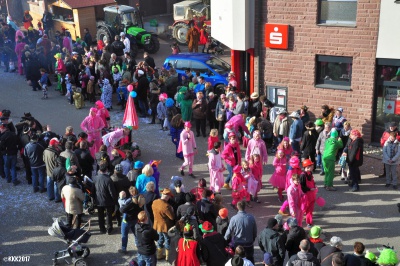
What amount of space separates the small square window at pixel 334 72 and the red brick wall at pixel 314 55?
0.60ft

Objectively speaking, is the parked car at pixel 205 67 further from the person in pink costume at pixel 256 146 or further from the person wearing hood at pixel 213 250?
the person wearing hood at pixel 213 250

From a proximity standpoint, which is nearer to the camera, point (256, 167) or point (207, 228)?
point (207, 228)

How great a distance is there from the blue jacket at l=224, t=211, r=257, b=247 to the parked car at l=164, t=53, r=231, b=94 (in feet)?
31.8

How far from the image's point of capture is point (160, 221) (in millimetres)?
10609

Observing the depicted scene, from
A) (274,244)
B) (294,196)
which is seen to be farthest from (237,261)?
(294,196)

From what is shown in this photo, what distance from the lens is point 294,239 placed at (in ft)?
31.4

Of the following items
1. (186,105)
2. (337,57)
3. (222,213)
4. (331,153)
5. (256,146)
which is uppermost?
(337,57)

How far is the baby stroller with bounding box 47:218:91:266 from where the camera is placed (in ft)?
35.1

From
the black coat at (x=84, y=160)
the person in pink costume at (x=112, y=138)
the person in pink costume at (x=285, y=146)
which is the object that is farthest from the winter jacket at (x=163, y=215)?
the person in pink costume at (x=112, y=138)

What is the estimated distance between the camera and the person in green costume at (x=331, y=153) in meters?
13.2

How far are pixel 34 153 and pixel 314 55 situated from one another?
857cm

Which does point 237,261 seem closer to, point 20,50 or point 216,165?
point 216,165

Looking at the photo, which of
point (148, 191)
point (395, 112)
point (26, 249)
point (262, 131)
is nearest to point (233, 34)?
point (262, 131)

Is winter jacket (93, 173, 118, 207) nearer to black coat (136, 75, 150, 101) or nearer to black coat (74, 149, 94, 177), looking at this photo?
black coat (74, 149, 94, 177)
